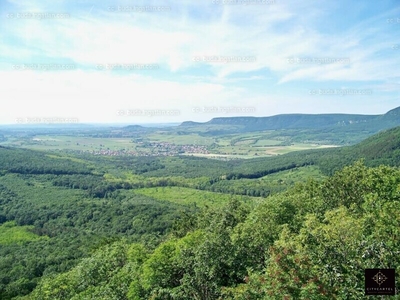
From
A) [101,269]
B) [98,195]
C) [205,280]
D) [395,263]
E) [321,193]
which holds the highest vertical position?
[395,263]

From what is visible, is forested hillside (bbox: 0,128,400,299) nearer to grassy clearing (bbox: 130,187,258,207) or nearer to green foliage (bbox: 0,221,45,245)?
green foliage (bbox: 0,221,45,245)

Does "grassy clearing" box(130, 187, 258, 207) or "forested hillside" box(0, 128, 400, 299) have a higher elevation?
"forested hillside" box(0, 128, 400, 299)

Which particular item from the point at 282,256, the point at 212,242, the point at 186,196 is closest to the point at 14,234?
the point at 186,196

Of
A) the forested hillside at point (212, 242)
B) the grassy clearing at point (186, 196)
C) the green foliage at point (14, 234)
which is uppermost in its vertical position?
the forested hillside at point (212, 242)

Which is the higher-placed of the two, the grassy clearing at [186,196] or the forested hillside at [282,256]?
the forested hillside at [282,256]

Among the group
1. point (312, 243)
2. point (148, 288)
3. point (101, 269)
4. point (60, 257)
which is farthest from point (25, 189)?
point (312, 243)

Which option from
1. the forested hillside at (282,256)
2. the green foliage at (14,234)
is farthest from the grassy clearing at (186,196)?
the forested hillside at (282,256)

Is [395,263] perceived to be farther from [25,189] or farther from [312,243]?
[25,189]

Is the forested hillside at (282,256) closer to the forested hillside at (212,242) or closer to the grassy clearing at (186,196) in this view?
the forested hillside at (212,242)

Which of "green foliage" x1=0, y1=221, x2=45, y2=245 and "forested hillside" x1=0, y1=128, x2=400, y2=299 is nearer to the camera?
"forested hillside" x1=0, y1=128, x2=400, y2=299

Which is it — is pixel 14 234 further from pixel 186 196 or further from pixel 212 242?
pixel 212 242

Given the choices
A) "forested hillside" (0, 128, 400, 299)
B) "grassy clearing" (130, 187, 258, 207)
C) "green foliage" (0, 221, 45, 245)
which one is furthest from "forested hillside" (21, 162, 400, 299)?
"grassy clearing" (130, 187, 258, 207)
